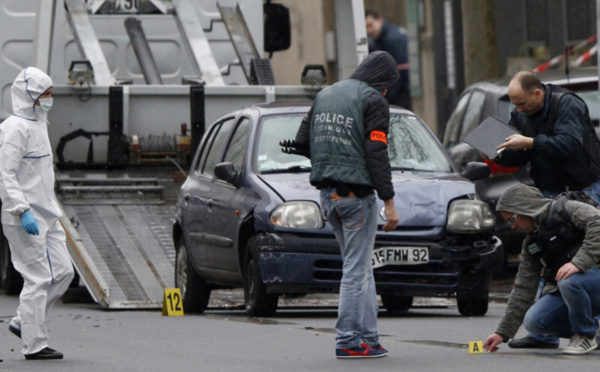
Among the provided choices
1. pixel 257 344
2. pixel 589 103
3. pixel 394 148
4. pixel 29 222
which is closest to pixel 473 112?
pixel 589 103

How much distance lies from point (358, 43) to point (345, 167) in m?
7.37

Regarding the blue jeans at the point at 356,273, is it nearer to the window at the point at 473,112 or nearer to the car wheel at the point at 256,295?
the car wheel at the point at 256,295

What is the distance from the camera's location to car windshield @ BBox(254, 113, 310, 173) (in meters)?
11.5

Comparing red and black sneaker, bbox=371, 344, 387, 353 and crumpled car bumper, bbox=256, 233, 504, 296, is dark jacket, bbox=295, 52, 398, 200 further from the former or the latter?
crumpled car bumper, bbox=256, 233, 504, 296

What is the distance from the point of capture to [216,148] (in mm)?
12508

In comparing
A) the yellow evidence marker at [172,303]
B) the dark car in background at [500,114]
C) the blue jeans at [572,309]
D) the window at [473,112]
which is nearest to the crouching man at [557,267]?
the blue jeans at [572,309]

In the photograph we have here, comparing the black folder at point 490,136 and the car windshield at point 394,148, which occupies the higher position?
the black folder at point 490,136

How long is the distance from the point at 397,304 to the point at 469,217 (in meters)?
1.34

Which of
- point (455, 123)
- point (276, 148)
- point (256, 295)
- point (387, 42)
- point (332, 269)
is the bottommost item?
point (256, 295)

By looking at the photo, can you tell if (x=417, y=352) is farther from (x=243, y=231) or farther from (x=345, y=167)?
(x=243, y=231)

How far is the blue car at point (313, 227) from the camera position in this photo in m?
10.8

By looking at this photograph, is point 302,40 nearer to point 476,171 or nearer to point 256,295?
point 476,171

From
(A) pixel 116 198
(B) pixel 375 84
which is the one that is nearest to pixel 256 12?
(A) pixel 116 198

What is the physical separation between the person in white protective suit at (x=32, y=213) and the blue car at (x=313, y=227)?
84.1 inches
